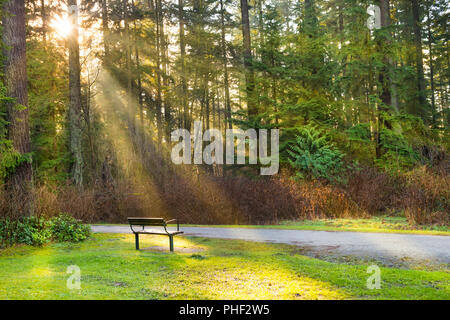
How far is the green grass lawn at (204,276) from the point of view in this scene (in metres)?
5.55

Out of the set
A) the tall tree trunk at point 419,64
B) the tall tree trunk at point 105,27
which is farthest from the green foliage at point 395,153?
the tall tree trunk at point 105,27

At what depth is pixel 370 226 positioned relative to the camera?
12.1 m

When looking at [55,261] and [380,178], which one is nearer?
[55,261]

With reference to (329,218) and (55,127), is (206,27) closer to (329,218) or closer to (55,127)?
(55,127)

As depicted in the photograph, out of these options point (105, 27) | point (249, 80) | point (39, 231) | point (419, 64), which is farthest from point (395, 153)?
point (105, 27)

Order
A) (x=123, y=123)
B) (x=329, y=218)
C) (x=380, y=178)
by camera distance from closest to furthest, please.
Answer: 1. (x=329, y=218)
2. (x=380, y=178)
3. (x=123, y=123)

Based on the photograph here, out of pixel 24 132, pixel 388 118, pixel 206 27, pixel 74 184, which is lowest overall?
pixel 74 184

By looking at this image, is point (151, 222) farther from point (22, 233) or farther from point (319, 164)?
point (319, 164)

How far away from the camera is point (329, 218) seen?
14633 millimetres

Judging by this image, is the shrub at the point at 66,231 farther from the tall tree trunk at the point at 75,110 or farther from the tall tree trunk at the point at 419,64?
the tall tree trunk at the point at 419,64

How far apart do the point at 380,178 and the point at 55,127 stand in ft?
62.1

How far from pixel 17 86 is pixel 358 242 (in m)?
10.5

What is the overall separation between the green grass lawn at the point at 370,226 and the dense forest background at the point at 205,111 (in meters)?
0.60
